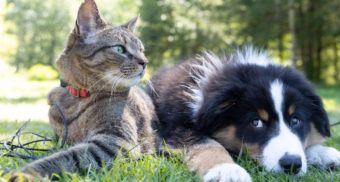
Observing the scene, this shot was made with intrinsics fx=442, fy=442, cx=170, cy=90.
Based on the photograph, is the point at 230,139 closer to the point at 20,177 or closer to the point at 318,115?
the point at 318,115

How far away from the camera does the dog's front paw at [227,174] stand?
3001 mm

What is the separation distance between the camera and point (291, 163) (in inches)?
128

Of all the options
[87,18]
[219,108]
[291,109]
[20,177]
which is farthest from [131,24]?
[20,177]

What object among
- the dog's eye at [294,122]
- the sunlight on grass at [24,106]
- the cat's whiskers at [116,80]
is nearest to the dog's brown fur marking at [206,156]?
the dog's eye at [294,122]

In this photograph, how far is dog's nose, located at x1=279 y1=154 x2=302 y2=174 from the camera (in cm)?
325

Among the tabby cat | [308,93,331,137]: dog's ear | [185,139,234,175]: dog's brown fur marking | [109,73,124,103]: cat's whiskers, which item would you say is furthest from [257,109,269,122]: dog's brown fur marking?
[109,73,124,103]: cat's whiskers

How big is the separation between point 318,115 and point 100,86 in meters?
2.04

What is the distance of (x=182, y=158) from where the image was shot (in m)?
3.63

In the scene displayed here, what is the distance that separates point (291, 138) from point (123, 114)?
1.38 metres

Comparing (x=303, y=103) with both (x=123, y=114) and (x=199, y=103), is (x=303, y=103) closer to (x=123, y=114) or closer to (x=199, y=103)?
(x=199, y=103)

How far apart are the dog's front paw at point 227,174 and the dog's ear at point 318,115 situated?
135cm

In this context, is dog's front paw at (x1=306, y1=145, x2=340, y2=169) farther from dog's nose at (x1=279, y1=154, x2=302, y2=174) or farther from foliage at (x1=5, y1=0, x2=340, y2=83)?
foliage at (x1=5, y1=0, x2=340, y2=83)

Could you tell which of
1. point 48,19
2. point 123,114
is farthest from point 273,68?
point 48,19

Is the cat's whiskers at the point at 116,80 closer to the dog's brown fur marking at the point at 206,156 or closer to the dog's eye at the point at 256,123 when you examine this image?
the dog's brown fur marking at the point at 206,156
